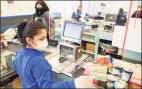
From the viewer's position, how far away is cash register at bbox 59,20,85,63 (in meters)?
1.58

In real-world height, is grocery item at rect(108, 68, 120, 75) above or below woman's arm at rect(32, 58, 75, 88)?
below

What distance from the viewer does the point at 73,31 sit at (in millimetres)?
1665

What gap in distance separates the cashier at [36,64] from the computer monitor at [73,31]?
2.01 ft

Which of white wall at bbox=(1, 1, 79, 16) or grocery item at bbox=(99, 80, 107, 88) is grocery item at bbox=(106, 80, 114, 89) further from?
white wall at bbox=(1, 1, 79, 16)

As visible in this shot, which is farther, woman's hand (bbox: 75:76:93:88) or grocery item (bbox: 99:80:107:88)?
grocery item (bbox: 99:80:107:88)

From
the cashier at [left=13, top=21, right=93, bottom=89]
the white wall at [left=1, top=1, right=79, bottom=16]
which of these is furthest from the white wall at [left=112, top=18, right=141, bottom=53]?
the white wall at [left=1, top=1, right=79, bottom=16]

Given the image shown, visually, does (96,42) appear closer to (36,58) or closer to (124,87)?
(124,87)

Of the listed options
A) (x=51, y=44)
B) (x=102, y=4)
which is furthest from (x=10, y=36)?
(x=102, y=4)

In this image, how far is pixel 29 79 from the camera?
958mm

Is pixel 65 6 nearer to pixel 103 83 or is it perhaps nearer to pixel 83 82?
pixel 103 83

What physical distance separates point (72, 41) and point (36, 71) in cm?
88

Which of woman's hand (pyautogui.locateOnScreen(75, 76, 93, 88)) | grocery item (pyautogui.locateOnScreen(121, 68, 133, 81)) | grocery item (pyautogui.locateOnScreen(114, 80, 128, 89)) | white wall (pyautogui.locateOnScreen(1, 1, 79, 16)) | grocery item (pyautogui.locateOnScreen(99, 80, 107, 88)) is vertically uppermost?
white wall (pyautogui.locateOnScreen(1, 1, 79, 16))

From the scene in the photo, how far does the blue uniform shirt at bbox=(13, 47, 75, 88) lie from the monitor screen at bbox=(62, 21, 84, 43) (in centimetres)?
70

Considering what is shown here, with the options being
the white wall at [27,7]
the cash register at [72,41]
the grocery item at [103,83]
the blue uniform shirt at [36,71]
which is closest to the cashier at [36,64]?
the blue uniform shirt at [36,71]
